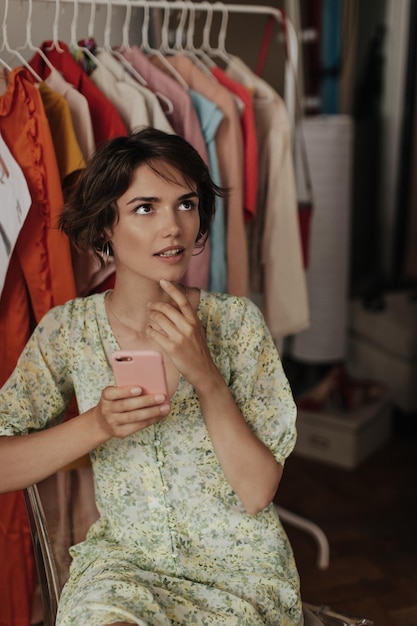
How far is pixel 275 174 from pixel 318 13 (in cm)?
159

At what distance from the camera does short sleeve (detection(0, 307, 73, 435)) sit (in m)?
1.38

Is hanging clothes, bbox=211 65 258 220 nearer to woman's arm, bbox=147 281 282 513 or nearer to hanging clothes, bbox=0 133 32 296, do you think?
hanging clothes, bbox=0 133 32 296

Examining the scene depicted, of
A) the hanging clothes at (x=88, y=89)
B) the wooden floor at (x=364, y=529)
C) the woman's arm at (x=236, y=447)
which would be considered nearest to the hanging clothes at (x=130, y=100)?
the hanging clothes at (x=88, y=89)

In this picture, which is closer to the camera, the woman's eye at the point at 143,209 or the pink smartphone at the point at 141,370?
the pink smartphone at the point at 141,370

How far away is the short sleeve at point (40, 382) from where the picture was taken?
138 cm

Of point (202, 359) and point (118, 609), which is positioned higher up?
point (202, 359)

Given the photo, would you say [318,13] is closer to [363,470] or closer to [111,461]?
[363,470]

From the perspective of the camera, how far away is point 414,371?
10.7 feet

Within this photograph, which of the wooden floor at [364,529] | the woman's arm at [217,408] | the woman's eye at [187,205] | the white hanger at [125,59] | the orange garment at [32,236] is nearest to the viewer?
the woman's arm at [217,408]

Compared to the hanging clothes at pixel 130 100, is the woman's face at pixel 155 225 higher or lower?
lower

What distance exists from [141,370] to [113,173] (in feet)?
1.18

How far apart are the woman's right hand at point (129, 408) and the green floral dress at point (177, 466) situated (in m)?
0.16

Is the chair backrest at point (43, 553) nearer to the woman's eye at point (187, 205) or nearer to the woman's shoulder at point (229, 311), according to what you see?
the woman's shoulder at point (229, 311)

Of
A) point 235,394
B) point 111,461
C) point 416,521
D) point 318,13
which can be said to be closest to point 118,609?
point 111,461
